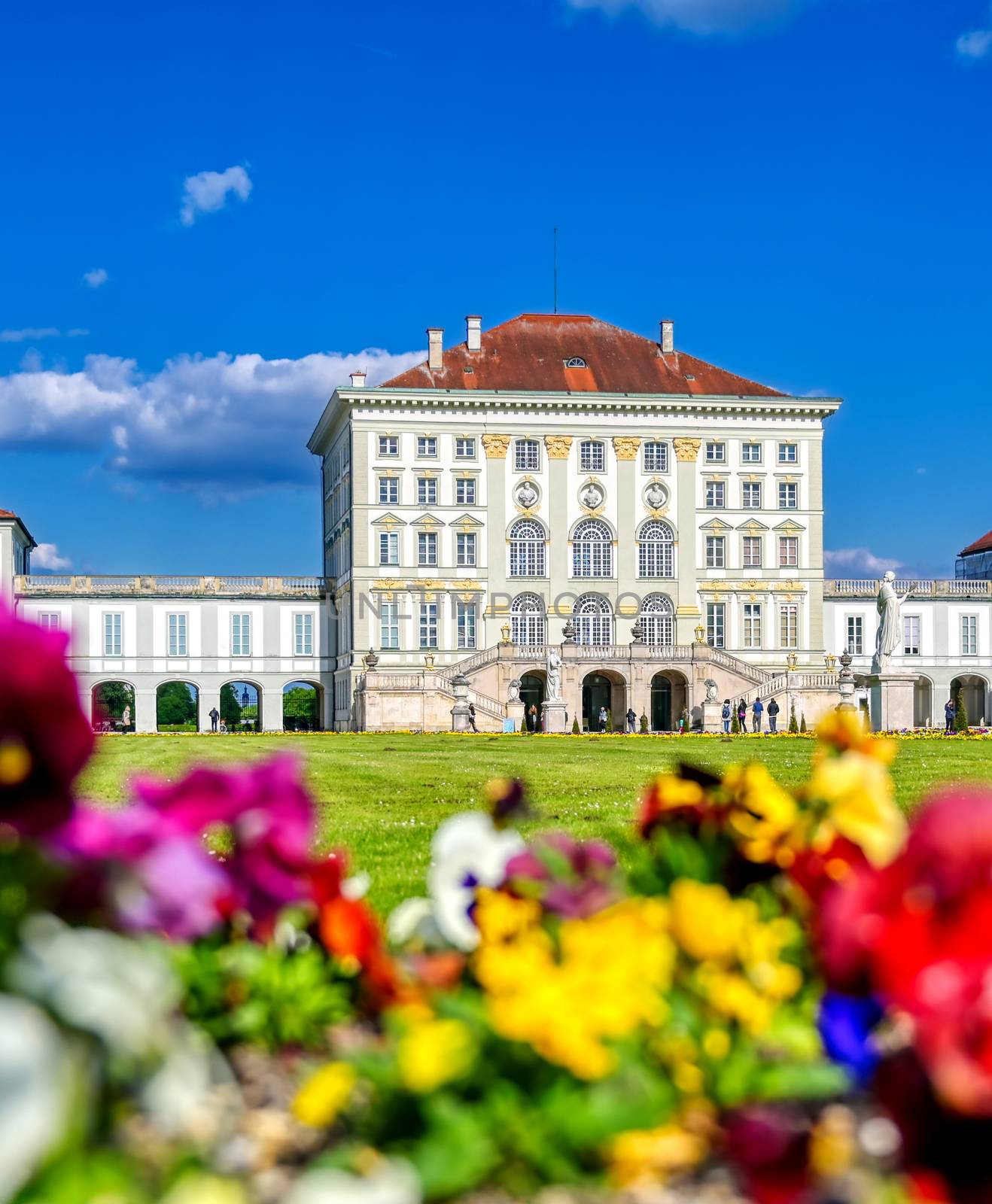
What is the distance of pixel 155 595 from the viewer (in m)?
56.8

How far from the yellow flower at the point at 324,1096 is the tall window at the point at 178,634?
183ft

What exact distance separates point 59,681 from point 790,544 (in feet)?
182

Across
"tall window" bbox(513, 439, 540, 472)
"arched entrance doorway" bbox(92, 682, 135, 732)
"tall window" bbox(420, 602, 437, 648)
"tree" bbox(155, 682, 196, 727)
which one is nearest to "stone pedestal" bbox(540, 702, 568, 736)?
"tall window" bbox(420, 602, 437, 648)

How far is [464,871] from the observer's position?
3.11m

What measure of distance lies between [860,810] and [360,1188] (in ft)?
5.08

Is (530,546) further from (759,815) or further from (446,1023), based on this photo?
(446,1023)

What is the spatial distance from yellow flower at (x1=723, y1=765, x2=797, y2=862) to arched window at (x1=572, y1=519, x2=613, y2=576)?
51.1 metres

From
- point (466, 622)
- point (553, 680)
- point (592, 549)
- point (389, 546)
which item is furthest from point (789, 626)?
point (389, 546)

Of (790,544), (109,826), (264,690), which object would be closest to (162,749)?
(109,826)

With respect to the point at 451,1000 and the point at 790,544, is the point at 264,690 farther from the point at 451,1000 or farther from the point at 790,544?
the point at 451,1000

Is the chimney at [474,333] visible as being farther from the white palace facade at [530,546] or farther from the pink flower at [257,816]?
the pink flower at [257,816]

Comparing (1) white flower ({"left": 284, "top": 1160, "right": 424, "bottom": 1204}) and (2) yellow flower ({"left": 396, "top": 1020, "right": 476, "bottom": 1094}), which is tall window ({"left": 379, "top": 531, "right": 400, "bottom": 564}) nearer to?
(2) yellow flower ({"left": 396, "top": 1020, "right": 476, "bottom": 1094})

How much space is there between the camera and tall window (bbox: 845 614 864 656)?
2283 inches

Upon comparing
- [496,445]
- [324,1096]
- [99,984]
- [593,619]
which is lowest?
[324,1096]
